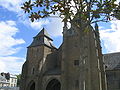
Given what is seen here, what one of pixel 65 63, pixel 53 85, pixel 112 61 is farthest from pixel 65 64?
A: pixel 112 61

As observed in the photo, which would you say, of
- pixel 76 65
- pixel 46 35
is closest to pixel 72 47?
pixel 76 65

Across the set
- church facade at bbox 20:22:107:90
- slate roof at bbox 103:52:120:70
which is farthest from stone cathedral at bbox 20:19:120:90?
slate roof at bbox 103:52:120:70

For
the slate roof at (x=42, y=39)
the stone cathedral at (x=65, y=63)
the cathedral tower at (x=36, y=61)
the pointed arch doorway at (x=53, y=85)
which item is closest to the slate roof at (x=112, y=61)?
the stone cathedral at (x=65, y=63)

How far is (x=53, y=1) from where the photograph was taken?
32.0 ft

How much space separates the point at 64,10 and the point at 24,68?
2635 centimetres

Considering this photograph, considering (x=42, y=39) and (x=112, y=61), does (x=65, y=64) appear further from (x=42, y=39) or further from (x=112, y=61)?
(x=112, y=61)

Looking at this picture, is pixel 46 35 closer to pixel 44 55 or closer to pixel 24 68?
pixel 44 55

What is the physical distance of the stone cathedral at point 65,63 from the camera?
25.9 metres

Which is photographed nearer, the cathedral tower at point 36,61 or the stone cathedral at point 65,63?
the stone cathedral at point 65,63

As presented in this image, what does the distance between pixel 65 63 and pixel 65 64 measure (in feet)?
0.64

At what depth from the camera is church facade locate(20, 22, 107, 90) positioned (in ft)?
85.1

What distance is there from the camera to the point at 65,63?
28.6m

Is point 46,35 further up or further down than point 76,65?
further up

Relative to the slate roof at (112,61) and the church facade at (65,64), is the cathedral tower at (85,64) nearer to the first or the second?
the church facade at (65,64)
